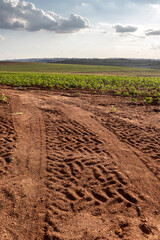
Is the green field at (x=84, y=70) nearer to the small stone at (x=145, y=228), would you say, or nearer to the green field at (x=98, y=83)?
the green field at (x=98, y=83)

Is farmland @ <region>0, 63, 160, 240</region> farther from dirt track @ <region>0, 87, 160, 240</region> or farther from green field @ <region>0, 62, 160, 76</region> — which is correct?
green field @ <region>0, 62, 160, 76</region>

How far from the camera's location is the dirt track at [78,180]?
3342 millimetres

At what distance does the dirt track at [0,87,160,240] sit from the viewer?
334 cm

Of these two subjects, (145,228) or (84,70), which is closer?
(145,228)

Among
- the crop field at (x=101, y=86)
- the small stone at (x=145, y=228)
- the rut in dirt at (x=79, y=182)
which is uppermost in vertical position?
the crop field at (x=101, y=86)

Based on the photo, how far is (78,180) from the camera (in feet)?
14.9

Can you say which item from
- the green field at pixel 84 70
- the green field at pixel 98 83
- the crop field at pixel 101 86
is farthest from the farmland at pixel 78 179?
the green field at pixel 84 70

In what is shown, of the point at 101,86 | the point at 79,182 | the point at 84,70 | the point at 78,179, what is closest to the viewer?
the point at 79,182

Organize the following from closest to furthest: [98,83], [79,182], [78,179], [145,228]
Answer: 1. [145,228]
2. [79,182]
3. [78,179]
4. [98,83]

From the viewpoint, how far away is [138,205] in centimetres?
388

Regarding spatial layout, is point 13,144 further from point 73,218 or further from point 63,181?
point 73,218

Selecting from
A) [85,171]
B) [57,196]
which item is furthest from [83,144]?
[57,196]

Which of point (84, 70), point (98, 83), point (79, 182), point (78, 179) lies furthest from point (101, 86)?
point (84, 70)

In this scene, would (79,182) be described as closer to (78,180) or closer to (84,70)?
(78,180)
